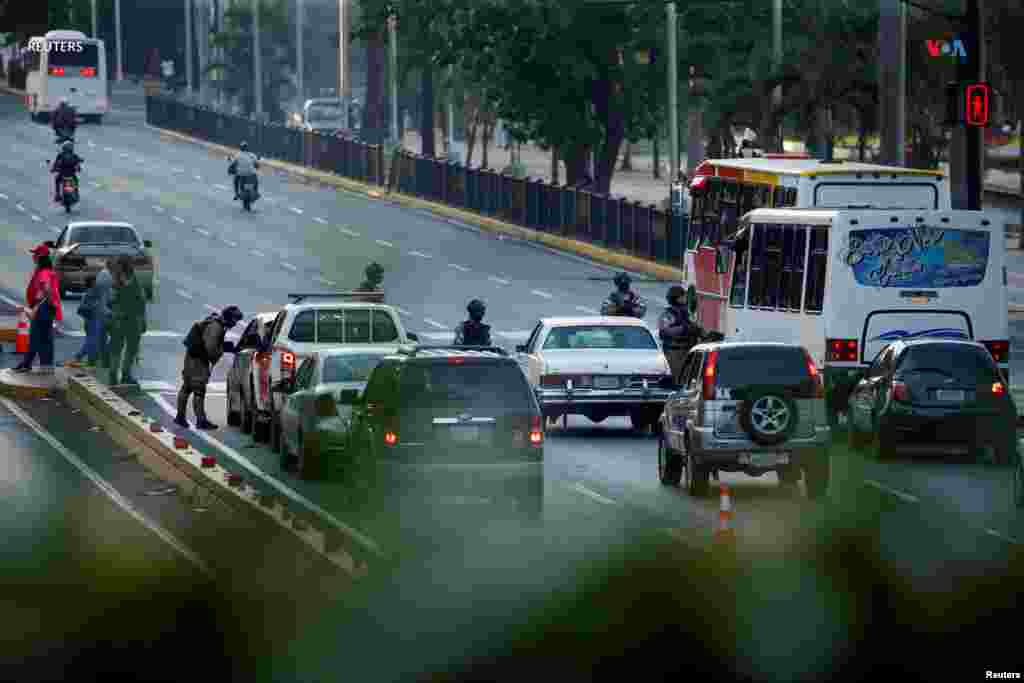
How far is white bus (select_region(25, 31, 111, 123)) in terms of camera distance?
102375mm

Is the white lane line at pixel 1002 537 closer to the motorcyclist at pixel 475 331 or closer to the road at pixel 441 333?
the road at pixel 441 333

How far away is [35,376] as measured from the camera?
40531 mm

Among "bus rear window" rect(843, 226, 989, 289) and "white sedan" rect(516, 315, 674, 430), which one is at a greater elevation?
"bus rear window" rect(843, 226, 989, 289)

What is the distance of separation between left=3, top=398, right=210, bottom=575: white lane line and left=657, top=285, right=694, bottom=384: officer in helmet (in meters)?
8.41

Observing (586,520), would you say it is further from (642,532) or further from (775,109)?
(775,109)

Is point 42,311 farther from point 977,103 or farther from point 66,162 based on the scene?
point 66,162

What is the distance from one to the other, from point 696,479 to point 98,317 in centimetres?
1763

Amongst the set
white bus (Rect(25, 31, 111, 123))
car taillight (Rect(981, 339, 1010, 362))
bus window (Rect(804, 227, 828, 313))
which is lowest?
car taillight (Rect(981, 339, 1010, 362))

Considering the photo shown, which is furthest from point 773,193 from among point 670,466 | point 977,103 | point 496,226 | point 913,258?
point 496,226

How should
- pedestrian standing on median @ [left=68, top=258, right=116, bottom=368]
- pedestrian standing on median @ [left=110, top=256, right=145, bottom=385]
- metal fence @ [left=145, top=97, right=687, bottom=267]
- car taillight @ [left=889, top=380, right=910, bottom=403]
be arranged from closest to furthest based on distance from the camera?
car taillight @ [left=889, top=380, right=910, bottom=403] → pedestrian standing on median @ [left=110, top=256, right=145, bottom=385] → pedestrian standing on median @ [left=68, top=258, right=116, bottom=368] → metal fence @ [left=145, top=97, right=687, bottom=267]

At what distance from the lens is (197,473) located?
2698 centimetres

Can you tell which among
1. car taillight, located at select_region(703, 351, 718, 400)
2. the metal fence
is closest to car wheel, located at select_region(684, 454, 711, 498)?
car taillight, located at select_region(703, 351, 718, 400)

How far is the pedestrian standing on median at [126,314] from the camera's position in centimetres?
3728

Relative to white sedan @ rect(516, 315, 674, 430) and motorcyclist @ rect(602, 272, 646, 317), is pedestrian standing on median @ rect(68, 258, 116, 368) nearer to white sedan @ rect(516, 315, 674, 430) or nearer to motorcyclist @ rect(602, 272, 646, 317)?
motorcyclist @ rect(602, 272, 646, 317)
